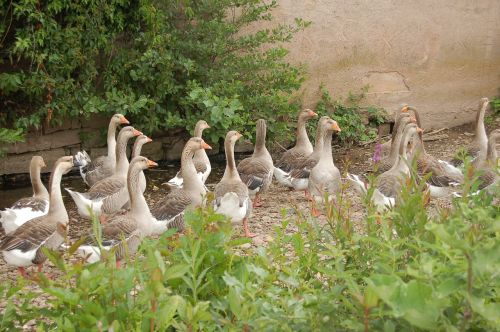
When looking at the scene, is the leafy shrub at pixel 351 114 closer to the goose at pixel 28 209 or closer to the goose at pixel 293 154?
the goose at pixel 293 154

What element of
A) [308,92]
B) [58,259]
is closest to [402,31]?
[308,92]

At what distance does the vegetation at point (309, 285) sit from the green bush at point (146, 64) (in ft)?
18.3

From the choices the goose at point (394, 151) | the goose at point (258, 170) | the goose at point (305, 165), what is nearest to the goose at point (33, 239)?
the goose at point (258, 170)

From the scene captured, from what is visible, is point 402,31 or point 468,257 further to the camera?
point 402,31

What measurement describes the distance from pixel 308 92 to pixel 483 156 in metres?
2.80

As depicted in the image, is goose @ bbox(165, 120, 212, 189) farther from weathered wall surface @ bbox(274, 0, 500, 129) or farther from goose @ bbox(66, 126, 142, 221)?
weathered wall surface @ bbox(274, 0, 500, 129)

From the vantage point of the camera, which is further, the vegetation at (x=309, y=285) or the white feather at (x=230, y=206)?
the white feather at (x=230, y=206)

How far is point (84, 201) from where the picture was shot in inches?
275

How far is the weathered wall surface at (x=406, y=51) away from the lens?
10.3 metres

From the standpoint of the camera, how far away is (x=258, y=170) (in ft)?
26.2

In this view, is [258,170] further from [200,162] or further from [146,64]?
[146,64]

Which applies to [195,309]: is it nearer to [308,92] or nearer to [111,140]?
[111,140]

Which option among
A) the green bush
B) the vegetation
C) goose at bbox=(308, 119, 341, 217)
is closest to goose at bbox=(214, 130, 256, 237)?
goose at bbox=(308, 119, 341, 217)

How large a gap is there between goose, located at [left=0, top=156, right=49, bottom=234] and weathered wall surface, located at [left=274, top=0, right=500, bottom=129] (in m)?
4.34
